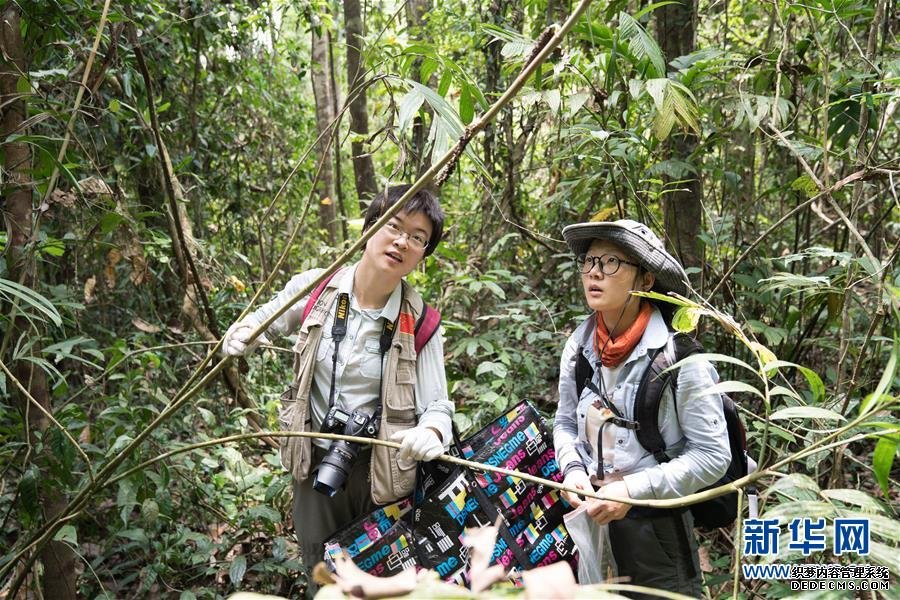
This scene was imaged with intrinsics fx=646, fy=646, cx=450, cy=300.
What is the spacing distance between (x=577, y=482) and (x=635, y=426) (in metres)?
0.24

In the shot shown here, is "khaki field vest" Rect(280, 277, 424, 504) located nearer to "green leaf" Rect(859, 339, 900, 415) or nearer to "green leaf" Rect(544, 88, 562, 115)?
"green leaf" Rect(544, 88, 562, 115)

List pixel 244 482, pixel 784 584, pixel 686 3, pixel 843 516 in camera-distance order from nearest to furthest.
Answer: pixel 843 516
pixel 784 584
pixel 686 3
pixel 244 482

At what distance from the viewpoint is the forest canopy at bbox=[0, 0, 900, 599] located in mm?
1926

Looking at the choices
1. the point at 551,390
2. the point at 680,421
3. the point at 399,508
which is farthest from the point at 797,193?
the point at 399,508

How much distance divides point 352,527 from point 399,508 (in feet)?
0.55

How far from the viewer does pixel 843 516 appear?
3.21 feet

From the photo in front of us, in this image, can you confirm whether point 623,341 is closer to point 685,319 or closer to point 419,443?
point 685,319

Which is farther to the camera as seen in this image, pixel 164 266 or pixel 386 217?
pixel 164 266

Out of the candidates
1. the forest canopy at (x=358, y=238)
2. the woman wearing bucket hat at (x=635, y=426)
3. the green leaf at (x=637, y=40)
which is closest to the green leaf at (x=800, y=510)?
the forest canopy at (x=358, y=238)

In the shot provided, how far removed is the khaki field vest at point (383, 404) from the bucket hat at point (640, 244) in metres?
0.70

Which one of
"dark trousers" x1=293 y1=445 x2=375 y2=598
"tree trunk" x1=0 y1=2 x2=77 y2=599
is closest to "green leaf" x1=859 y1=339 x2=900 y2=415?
"dark trousers" x1=293 y1=445 x2=375 y2=598

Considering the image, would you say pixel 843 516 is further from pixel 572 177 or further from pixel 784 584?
pixel 572 177

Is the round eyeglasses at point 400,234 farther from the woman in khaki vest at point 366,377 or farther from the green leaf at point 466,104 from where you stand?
the green leaf at point 466,104

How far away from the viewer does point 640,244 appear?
1.99 meters
